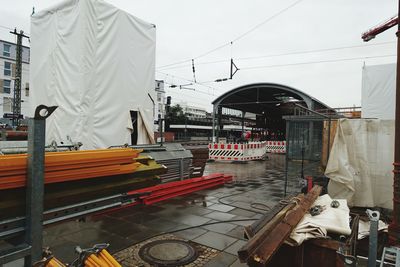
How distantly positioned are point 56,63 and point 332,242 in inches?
266

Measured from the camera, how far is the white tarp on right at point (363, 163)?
232 inches

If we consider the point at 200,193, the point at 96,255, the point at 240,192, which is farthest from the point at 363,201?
the point at 96,255

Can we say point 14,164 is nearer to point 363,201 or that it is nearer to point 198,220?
point 198,220

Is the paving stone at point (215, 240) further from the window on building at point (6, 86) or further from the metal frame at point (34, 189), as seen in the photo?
the window on building at point (6, 86)

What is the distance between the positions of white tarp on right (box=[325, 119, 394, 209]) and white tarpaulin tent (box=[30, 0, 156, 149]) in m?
5.21

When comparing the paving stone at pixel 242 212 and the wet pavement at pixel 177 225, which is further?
the paving stone at pixel 242 212

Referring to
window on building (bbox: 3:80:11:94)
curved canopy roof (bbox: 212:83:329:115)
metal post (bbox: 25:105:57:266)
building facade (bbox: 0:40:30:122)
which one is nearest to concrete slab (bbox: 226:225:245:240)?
metal post (bbox: 25:105:57:266)

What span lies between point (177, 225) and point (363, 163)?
4.54 m

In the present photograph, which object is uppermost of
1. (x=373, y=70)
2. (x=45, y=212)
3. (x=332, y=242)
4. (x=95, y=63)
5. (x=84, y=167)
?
(x=373, y=70)

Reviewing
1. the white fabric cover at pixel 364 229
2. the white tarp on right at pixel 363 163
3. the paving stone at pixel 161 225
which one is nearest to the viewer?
the white fabric cover at pixel 364 229

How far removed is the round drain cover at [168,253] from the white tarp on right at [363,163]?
3989 millimetres

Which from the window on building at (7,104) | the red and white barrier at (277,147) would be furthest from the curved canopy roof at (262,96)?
the window on building at (7,104)

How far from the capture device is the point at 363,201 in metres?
5.89

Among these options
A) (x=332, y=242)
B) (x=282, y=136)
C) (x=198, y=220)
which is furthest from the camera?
(x=282, y=136)
